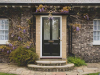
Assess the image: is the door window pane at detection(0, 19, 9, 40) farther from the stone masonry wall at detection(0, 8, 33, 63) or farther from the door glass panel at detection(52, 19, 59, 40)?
the door glass panel at detection(52, 19, 59, 40)

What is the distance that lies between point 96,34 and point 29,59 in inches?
190

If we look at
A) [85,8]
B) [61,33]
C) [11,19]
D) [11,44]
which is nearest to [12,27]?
[11,19]

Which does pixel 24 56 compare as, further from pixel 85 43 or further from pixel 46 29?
pixel 85 43

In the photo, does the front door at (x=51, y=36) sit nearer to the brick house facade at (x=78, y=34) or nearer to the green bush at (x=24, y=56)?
the brick house facade at (x=78, y=34)

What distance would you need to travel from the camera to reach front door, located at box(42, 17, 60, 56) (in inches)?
289

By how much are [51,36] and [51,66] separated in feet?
6.62

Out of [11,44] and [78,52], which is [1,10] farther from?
[78,52]

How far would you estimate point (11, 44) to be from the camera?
7.27m

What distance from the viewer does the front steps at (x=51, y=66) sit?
6.09m

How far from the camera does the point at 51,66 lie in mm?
6168

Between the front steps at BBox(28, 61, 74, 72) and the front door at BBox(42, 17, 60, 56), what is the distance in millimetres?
1015

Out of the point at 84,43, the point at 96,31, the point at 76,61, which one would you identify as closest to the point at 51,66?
the point at 76,61

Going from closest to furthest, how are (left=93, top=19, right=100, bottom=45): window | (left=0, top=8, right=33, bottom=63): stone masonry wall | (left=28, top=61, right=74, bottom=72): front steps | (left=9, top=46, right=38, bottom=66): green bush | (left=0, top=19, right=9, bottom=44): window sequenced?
(left=28, top=61, right=74, bottom=72): front steps < (left=9, top=46, right=38, bottom=66): green bush < (left=0, top=8, right=33, bottom=63): stone masonry wall < (left=0, top=19, right=9, bottom=44): window < (left=93, top=19, right=100, bottom=45): window

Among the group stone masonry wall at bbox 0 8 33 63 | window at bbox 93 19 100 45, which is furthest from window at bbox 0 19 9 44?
window at bbox 93 19 100 45
